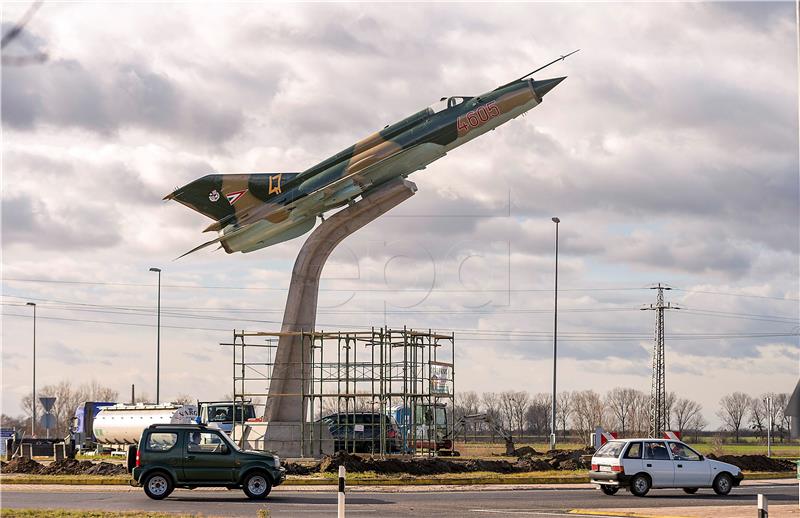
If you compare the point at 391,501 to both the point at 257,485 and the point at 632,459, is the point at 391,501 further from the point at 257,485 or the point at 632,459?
the point at 632,459

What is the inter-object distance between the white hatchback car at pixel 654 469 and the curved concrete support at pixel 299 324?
47.5ft

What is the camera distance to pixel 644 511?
22750 millimetres

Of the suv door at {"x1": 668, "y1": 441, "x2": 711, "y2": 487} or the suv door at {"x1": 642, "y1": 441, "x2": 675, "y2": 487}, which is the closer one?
the suv door at {"x1": 642, "y1": 441, "x2": 675, "y2": 487}

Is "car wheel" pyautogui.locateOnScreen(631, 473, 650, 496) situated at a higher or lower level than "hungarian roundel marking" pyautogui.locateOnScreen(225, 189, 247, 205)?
lower

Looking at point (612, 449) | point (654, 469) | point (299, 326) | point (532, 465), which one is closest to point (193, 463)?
point (612, 449)

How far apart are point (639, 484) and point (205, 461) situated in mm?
10869

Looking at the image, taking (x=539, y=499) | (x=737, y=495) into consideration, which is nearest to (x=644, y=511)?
(x=539, y=499)

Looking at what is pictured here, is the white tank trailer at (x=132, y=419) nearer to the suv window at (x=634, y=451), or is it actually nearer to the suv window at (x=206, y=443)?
the suv window at (x=206, y=443)

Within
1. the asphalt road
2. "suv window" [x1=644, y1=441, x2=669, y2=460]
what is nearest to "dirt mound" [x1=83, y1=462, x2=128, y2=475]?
the asphalt road

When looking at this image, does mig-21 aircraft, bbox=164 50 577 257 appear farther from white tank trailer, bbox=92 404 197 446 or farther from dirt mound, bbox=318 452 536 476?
white tank trailer, bbox=92 404 197 446

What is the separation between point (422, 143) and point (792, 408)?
25.0 meters

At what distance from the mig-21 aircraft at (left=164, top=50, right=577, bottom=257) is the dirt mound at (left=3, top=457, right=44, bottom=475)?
391 inches

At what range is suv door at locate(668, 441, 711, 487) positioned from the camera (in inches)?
1097

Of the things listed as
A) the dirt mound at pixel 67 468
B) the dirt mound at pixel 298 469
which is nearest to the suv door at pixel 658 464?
the dirt mound at pixel 298 469
